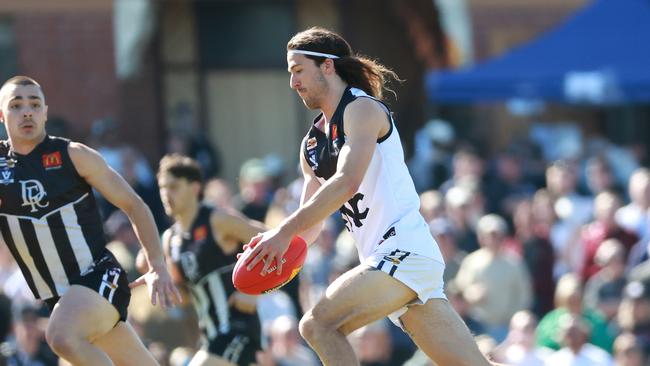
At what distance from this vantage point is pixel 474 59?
20.5m

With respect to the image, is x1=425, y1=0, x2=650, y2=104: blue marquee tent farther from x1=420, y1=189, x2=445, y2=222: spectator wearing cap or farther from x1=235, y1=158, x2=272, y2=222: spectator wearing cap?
x1=235, y1=158, x2=272, y2=222: spectator wearing cap

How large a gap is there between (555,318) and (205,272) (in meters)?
4.00

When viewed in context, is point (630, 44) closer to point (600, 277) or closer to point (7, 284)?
point (600, 277)

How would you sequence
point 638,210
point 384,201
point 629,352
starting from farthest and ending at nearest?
point 638,210, point 629,352, point 384,201

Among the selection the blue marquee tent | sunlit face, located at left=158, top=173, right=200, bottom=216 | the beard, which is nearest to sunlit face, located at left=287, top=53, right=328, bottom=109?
the beard

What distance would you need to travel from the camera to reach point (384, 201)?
7.62 meters

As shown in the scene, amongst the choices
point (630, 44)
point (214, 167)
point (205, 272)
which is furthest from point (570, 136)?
point (205, 272)

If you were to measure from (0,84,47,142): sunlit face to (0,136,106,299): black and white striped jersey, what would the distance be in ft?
0.30

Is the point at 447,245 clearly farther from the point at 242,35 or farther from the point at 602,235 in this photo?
the point at 242,35

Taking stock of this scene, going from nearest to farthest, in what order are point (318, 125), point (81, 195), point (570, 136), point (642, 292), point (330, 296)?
1. point (330, 296)
2. point (318, 125)
3. point (81, 195)
4. point (642, 292)
5. point (570, 136)

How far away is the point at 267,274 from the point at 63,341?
126 centimetres

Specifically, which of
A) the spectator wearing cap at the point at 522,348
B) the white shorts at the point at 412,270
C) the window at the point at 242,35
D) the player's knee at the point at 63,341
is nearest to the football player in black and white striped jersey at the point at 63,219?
the player's knee at the point at 63,341

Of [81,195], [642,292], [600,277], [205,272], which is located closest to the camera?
[81,195]

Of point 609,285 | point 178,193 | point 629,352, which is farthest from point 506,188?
point 178,193
